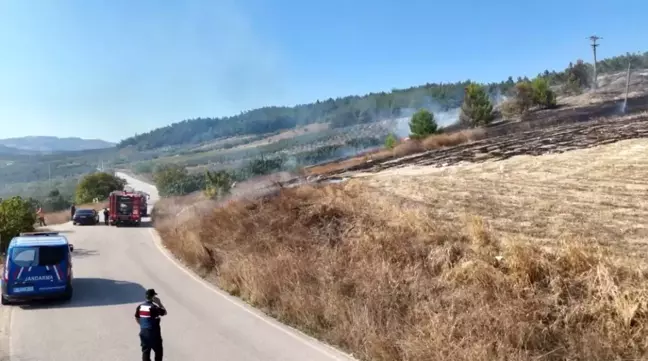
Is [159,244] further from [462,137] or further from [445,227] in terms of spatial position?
[462,137]

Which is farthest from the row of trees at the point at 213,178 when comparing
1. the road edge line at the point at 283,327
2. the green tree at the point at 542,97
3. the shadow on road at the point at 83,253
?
the green tree at the point at 542,97

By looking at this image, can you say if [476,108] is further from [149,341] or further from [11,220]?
[149,341]

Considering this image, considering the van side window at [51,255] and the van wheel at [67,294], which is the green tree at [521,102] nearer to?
the van side window at [51,255]

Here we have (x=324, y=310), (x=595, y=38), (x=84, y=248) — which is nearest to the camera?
(x=324, y=310)

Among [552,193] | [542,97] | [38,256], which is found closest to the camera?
[38,256]

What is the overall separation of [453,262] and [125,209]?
1479 inches

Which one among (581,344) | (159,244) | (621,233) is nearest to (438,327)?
(581,344)

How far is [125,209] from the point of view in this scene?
44250 millimetres

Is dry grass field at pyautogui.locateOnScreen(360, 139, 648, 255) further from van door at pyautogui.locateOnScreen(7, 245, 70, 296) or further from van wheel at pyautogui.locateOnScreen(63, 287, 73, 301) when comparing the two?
van door at pyautogui.locateOnScreen(7, 245, 70, 296)

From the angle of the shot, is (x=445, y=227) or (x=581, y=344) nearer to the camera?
(x=581, y=344)

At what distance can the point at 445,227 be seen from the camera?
1372 cm

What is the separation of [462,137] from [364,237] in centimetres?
2980

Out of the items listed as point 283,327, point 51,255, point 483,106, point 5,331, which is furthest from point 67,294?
point 483,106

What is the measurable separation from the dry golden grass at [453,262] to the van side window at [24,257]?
510 cm
